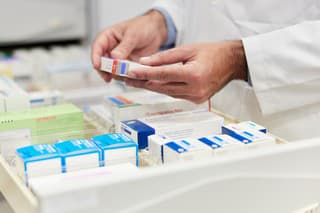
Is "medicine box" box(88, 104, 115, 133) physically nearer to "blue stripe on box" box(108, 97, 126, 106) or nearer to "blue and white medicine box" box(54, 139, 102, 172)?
"blue stripe on box" box(108, 97, 126, 106)

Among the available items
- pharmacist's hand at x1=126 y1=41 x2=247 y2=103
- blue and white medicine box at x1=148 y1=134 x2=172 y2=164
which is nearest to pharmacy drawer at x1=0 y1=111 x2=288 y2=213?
blue and white medicine box at x1=148 y1=134 x2=172 y2=164

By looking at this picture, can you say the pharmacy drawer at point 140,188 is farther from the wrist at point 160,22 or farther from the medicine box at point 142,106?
the wrist at point 160,22

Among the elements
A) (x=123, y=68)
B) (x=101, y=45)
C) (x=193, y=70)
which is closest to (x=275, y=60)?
(x=193, y=70)

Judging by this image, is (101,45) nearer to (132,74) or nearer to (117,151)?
(132,74)

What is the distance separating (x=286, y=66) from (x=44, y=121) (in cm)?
41

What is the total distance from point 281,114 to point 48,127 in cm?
42

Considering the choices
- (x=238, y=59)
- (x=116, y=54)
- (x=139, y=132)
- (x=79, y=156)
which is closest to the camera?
(x=79, y=156)

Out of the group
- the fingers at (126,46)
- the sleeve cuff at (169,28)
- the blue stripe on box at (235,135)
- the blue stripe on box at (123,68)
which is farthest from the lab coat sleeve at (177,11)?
the blue stripe on box at (235,135)

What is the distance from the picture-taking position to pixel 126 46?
1.07 metres

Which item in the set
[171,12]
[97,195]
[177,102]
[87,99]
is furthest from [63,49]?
[97,195]

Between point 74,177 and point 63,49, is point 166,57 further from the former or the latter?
point 63,49

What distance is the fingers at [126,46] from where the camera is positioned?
3.39ft

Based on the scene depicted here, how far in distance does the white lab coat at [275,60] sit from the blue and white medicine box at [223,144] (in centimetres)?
20

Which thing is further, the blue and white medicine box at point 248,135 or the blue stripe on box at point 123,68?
the blue stripe on box at point 123,68
